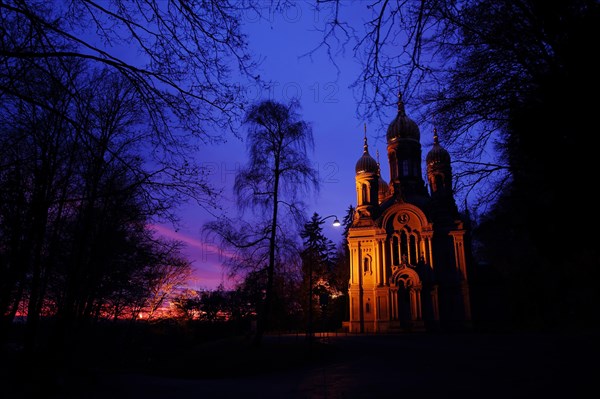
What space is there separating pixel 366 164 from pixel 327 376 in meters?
40.3

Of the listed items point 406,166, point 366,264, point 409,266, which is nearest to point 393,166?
point 406,166

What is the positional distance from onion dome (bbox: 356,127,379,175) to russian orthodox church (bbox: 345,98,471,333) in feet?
15.1

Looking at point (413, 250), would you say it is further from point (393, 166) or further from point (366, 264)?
point (393, 166)

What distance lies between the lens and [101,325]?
17719mm

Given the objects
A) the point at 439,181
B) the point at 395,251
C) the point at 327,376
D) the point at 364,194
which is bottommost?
the point at 327,376

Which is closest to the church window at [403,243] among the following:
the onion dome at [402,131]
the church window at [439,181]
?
the church window at [439,181]

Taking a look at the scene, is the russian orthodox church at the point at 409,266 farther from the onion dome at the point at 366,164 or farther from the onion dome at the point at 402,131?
the onion dome at the point at 402,131

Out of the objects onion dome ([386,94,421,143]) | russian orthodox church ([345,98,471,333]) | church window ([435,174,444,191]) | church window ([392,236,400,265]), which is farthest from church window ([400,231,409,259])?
onion dome ([386,94,421,143])

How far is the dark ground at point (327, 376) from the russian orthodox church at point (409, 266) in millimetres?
21248

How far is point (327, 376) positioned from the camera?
1397 centimetres

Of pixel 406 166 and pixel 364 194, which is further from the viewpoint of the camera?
pixel 406 166

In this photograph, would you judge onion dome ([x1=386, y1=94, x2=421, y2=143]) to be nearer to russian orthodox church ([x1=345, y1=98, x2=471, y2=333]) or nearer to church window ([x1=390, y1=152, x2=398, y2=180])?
church window ([x1=390, y1=152, x2=398, y2=180])

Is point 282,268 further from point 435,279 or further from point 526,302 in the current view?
point 526,302

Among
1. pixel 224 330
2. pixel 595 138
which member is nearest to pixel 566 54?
pixel 595 138
